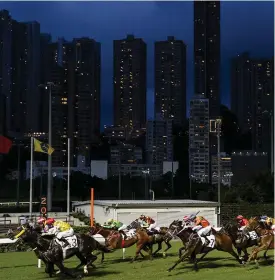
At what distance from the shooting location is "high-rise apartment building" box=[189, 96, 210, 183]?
109m

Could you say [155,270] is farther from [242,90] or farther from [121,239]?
[242,90]

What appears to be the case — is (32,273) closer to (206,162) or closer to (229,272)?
(229,272)

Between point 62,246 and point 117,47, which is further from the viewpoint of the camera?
point 117,47

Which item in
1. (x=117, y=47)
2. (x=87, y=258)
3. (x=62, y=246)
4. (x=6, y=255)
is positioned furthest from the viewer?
(x=117, y=47)

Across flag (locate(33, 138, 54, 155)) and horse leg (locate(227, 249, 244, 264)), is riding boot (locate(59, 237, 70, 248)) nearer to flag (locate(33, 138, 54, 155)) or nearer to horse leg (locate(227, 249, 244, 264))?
horse leg (locate(227, 249, 244, 264))

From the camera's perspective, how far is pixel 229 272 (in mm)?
15430

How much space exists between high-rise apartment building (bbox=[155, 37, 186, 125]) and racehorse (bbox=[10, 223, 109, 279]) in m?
152

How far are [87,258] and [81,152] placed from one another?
117 metres

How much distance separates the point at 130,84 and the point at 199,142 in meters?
56.9

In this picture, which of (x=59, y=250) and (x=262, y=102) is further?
(x=262, y=102)

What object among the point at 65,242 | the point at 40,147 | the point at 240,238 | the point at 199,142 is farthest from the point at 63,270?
the point at 199,142

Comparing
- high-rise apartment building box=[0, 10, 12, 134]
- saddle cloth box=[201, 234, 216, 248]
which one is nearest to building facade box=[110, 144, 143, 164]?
high-rise apartment building box=[0, 10, 12, 134]

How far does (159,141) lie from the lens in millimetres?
124562

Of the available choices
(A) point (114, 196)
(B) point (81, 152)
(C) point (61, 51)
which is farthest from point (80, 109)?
(A) point (114, 196)
